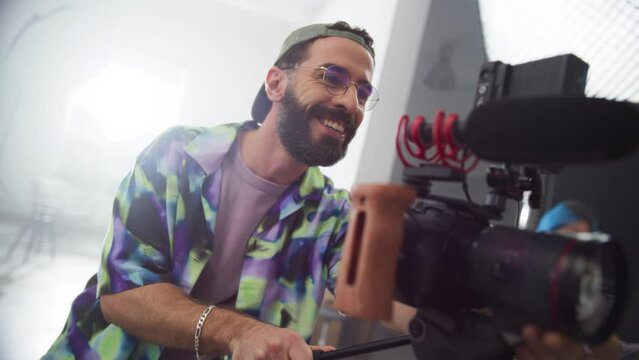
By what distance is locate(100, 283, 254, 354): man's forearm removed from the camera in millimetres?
545

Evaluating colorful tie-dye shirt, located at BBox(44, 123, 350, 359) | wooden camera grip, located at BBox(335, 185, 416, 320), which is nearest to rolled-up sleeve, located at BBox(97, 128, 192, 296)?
colorful tie-dye shirt, located at BBox(44, 123, 350, 359)

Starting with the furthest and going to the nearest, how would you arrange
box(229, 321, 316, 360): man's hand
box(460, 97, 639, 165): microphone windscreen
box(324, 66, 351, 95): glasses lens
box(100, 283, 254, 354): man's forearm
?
box(324, 66, 351, 95): glasses lens < box(100, 283, 254, 354): man's forearm < box(229, 321, 316, 360): man's hand < box(460, 97, 639, 165): microphone windscreen

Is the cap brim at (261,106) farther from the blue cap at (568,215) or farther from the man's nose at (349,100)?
the blue cap at (568,215)

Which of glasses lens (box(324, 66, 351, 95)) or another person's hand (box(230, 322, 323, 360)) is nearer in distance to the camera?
another person's hand (box(230, 322, 323, 360))

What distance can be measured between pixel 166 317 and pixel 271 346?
237 mm

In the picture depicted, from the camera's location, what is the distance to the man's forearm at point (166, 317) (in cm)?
55

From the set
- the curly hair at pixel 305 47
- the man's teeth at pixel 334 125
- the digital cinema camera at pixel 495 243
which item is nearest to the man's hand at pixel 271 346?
the digital cinema camera at pixel 495 243

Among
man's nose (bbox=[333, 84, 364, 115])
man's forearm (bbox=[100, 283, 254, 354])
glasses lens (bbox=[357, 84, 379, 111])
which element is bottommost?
man's forearm (bbox=[100, 283, 254, 354])

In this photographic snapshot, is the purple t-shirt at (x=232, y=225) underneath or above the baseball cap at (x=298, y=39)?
underneath

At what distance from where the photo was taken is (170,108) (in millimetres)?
739

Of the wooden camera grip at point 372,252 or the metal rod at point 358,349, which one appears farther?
the metal rod at point 358,349

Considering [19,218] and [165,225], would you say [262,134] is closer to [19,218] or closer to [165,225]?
[165,225]

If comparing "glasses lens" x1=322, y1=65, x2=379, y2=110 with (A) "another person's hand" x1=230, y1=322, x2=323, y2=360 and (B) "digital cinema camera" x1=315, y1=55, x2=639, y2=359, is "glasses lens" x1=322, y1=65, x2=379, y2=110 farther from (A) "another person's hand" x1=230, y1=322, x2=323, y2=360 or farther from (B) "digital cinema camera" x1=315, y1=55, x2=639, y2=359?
(A) "another person's hand" x1=230, y1=322, x2=323, y2=360

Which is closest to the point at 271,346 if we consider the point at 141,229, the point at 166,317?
the point at 166,317
